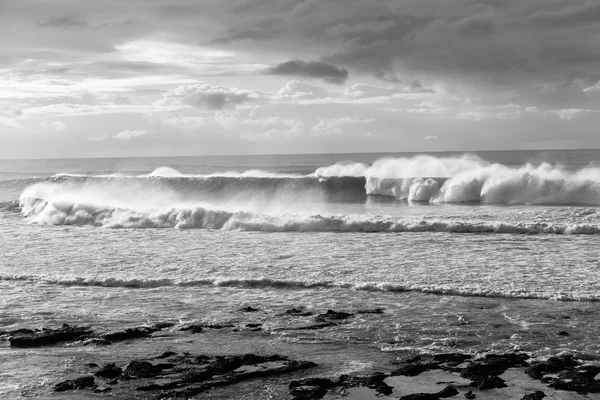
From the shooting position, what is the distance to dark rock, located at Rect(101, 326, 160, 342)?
393 inches

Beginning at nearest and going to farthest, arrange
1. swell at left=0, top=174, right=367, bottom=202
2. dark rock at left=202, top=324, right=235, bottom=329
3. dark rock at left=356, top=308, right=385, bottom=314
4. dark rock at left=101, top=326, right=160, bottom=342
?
dark rock at left=101, top=326, right=160, bottom=342 → dark rock at left=202, top=324, right=235, bottom=329 → dark rock at left=356, top=308, right=385, bottom=314 → swell at left=0, top=174, right=367, bottom=202

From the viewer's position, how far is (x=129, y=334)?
10.1 m

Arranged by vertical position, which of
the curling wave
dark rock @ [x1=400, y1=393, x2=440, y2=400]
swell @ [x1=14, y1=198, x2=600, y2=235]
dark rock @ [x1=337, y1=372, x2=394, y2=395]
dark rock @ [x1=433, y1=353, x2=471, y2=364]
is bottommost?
dark rock @ [x1=337, y1=372, x2=394, y2=395]

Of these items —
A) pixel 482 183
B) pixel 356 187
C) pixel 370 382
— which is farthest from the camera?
pixel 356 187

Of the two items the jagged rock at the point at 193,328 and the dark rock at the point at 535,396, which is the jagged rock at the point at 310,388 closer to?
the dark rock at the point at 535,396

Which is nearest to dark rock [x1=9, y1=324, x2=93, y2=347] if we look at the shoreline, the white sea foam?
the shoreline

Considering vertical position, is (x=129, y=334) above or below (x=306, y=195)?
below

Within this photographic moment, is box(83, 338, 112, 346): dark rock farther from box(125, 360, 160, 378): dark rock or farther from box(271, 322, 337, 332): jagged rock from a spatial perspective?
box(271, 322, 337, 332): jagged rock

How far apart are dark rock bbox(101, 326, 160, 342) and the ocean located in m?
0.32

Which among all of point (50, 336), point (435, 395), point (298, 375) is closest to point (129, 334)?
point (50, 336)

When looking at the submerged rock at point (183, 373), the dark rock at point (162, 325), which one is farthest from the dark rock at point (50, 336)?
the submerged rock at point (183, 373)

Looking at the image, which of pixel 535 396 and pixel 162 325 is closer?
pixel 535 396

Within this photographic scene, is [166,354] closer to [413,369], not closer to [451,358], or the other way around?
[413,369]

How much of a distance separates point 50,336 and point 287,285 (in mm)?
5092
